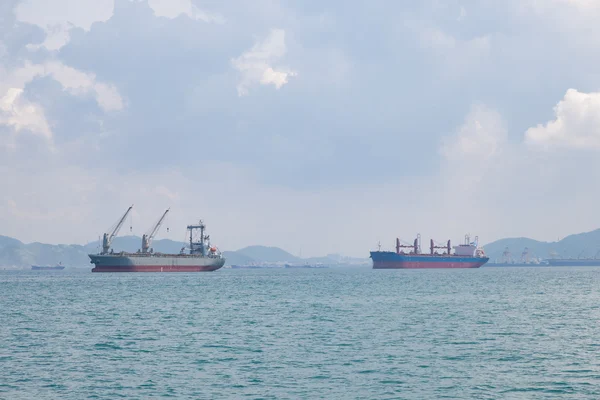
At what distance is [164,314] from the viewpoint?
7550 cm

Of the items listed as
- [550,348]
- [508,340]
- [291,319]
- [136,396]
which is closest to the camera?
[136,396]

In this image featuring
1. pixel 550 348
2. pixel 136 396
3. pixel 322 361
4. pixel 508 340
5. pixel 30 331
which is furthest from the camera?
pixel 30 331

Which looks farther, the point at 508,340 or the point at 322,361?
the point at 508,340

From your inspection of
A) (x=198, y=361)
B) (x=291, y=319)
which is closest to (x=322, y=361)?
(x=198, y=361)

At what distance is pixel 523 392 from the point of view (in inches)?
1351

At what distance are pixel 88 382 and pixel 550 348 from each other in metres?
29.3

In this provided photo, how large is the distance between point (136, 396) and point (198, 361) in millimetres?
9945

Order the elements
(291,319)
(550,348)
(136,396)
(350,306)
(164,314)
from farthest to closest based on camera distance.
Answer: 1. (350,306)
2. (164,314)
3. (291,319)
4. (550,348)
5. (136,396)

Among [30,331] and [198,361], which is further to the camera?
[30,331]

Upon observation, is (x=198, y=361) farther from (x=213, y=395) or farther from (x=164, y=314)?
(x=164, y=314)

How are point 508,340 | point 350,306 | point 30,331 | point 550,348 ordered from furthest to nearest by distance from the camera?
point 350,306 < point 30,331 < point 508,340 < point 550,348

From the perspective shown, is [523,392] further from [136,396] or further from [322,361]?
[136,396]

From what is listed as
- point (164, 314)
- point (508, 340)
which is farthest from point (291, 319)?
point (508, 340)

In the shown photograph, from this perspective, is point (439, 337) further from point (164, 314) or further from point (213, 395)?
point (164, 314)
